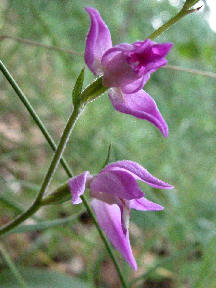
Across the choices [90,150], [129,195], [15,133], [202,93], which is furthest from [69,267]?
[129,195]

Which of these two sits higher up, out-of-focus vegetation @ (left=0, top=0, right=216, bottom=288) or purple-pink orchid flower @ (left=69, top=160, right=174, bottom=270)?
purple-pink orchid flower @ (left=69, top=160, right=174, bottom=270)

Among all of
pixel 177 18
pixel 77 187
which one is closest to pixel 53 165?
pixel 77 187

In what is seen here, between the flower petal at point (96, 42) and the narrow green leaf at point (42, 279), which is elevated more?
the flower petal at point (96, 42)

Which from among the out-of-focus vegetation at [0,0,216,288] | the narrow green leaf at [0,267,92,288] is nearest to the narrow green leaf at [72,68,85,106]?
the narrow green leaf at [0,267,92,288]

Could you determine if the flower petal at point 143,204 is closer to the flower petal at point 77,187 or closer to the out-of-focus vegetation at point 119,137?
the flower petal at point 77,187

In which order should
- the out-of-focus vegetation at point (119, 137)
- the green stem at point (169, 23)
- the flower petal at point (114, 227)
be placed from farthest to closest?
the out-of-focus vegetation at point (119, 137) < the flower petal at point (114, 227) < the green stem at point (169, 23)

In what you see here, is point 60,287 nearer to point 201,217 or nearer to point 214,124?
point 201,217

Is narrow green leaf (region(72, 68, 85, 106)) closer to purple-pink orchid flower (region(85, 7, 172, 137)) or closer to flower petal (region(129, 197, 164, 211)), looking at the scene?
purple-pink orchid flower (region(85, 7, 172, 137))

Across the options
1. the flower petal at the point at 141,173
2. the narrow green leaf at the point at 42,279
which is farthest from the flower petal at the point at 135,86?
the narrow green leaf at the point at 42,279

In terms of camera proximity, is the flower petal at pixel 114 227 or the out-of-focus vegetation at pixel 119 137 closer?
the flower petal at pixel 114 227
